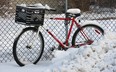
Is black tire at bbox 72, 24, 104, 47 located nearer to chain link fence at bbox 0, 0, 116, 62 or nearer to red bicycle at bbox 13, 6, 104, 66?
red bicycle at bbox 13, 6, 104, 66

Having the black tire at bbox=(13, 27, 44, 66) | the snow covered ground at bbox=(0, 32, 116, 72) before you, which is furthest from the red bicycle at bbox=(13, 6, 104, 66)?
the snow covered ground at bbox=(0, 32, 116, 72)

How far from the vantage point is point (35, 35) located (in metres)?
6.23

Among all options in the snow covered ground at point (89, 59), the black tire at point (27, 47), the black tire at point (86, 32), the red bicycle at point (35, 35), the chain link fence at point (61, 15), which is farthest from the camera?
the chain link fence at point (61, 15)

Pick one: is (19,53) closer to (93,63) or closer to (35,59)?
(35,59)

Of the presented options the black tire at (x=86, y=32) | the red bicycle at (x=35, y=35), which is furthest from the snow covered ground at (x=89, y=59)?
the black tire at (x=86, y=32)

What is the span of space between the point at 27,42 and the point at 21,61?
1.11 ft

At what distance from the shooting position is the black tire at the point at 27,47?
6148mm

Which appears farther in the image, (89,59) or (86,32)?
(86,32)

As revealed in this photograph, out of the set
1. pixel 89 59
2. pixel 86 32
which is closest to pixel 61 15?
pixel 86 32

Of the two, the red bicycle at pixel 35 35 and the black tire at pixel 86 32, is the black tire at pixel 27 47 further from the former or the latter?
the black tire at pixel 86 32

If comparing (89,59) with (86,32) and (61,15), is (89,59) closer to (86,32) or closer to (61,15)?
(86,32)

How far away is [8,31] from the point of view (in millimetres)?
9492

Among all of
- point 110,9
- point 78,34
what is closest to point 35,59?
point 78,34

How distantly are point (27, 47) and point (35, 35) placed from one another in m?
0.27
